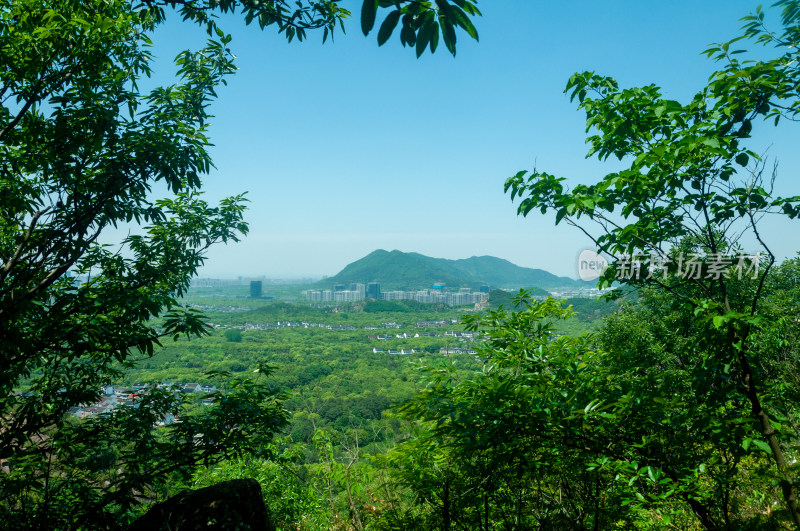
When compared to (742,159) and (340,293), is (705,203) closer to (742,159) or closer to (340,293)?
(742,159)

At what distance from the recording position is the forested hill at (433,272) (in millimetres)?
141250

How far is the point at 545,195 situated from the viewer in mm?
2541

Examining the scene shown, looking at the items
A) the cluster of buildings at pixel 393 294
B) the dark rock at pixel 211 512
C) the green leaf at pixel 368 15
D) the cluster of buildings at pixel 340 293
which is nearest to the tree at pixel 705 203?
the green leaf at pixel 368 15

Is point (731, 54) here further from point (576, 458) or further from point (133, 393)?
point (133, 393)

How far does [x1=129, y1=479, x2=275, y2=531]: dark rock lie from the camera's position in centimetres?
308

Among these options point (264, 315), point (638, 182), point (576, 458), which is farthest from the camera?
point (264, 315)

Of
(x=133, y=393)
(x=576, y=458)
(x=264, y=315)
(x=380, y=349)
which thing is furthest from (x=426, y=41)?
(x=264, y=315)

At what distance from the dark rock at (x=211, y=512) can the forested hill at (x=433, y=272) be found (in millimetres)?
131363

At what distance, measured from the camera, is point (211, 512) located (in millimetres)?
3145

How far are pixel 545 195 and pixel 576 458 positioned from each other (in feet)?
5.76

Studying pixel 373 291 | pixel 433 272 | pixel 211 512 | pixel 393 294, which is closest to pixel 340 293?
pixel 373 291

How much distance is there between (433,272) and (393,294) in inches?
1059

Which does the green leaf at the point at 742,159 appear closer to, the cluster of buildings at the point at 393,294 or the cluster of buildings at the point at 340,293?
the cluster of buildings at the point at 393,294

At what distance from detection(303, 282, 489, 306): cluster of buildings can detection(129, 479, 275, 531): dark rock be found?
337 ft
